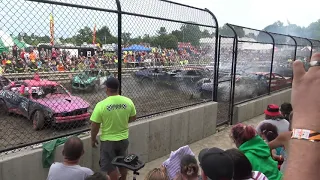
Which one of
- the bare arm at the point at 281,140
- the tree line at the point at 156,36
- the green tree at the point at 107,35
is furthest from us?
the green tree at the point at 107,35

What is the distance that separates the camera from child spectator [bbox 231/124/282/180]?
2719 mm

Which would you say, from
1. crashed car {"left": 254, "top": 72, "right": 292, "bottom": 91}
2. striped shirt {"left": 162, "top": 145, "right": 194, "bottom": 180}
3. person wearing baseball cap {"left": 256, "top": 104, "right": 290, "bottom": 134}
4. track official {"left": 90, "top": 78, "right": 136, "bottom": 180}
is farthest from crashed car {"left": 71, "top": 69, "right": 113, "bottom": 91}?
crashed car {"left": 254, "top": 72, "right": 292, "bottom": 91}

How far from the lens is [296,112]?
0.96 meters

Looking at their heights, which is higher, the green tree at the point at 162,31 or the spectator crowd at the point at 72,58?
the green tree at the point at 162,31

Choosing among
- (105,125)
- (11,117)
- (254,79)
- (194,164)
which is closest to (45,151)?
(105,125)

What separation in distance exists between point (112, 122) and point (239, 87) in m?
6.53

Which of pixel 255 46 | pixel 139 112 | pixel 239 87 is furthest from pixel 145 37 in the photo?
pixel 255 46

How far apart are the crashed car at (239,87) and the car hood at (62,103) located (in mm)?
3627

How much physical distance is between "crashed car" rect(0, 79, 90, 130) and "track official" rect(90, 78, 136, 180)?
3.92 metres

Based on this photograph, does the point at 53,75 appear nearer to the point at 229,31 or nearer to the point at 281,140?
the point at 229,31

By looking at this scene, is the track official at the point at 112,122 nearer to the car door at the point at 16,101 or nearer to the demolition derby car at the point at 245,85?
the demolition derby car at the point at 245,85

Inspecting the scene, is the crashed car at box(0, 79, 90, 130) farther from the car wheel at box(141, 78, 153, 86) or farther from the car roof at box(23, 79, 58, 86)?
the car wheel at box(141, 78, 153, 86)

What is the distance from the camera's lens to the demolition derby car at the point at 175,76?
314 inches

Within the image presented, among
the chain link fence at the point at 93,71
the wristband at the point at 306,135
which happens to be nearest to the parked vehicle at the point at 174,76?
the chain link fence at the point at 93,71
